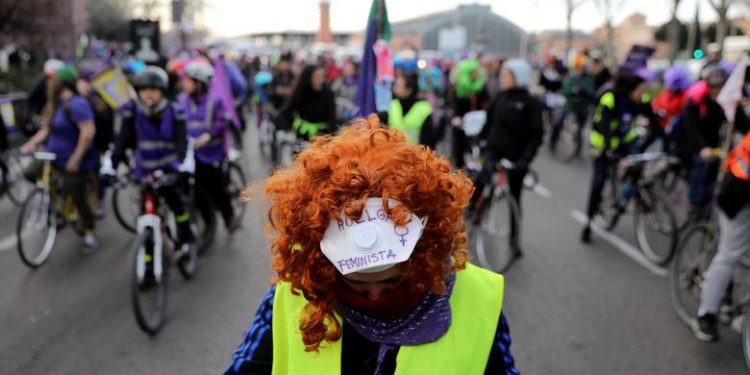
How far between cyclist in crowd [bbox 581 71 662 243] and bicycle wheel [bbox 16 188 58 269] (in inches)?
207

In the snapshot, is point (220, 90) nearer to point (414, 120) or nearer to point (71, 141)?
point (71, 141)

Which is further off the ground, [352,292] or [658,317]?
[352,292]

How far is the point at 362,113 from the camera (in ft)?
14.8

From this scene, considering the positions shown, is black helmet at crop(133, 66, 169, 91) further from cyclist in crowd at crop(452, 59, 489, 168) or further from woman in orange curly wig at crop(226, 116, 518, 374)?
cyclist in crowd at crop(452, 59, 489, 168)

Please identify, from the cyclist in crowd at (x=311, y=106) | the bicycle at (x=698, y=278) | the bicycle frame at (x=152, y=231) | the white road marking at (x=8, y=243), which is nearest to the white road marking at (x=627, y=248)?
the bicycle at (x=698, y=278)

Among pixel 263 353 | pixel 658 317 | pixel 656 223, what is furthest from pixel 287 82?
pixel 263 353

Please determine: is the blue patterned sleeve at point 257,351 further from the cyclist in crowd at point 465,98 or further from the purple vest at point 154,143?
the cyclist in crowd at point 465,98

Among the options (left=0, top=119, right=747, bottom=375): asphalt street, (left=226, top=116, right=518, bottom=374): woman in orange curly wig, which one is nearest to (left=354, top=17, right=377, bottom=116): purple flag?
(left=0, top=119, right=747, bottom=375): asphalt street

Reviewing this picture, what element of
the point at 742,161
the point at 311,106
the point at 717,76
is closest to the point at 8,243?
the point at 311,106

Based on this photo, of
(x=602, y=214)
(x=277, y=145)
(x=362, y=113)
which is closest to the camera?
(x=362, y=113)

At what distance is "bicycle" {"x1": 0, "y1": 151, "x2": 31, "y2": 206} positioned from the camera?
8.41 metres

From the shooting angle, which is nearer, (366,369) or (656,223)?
(366,369)

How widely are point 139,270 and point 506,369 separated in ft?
11.6

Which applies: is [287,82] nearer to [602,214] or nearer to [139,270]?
[602,214]
